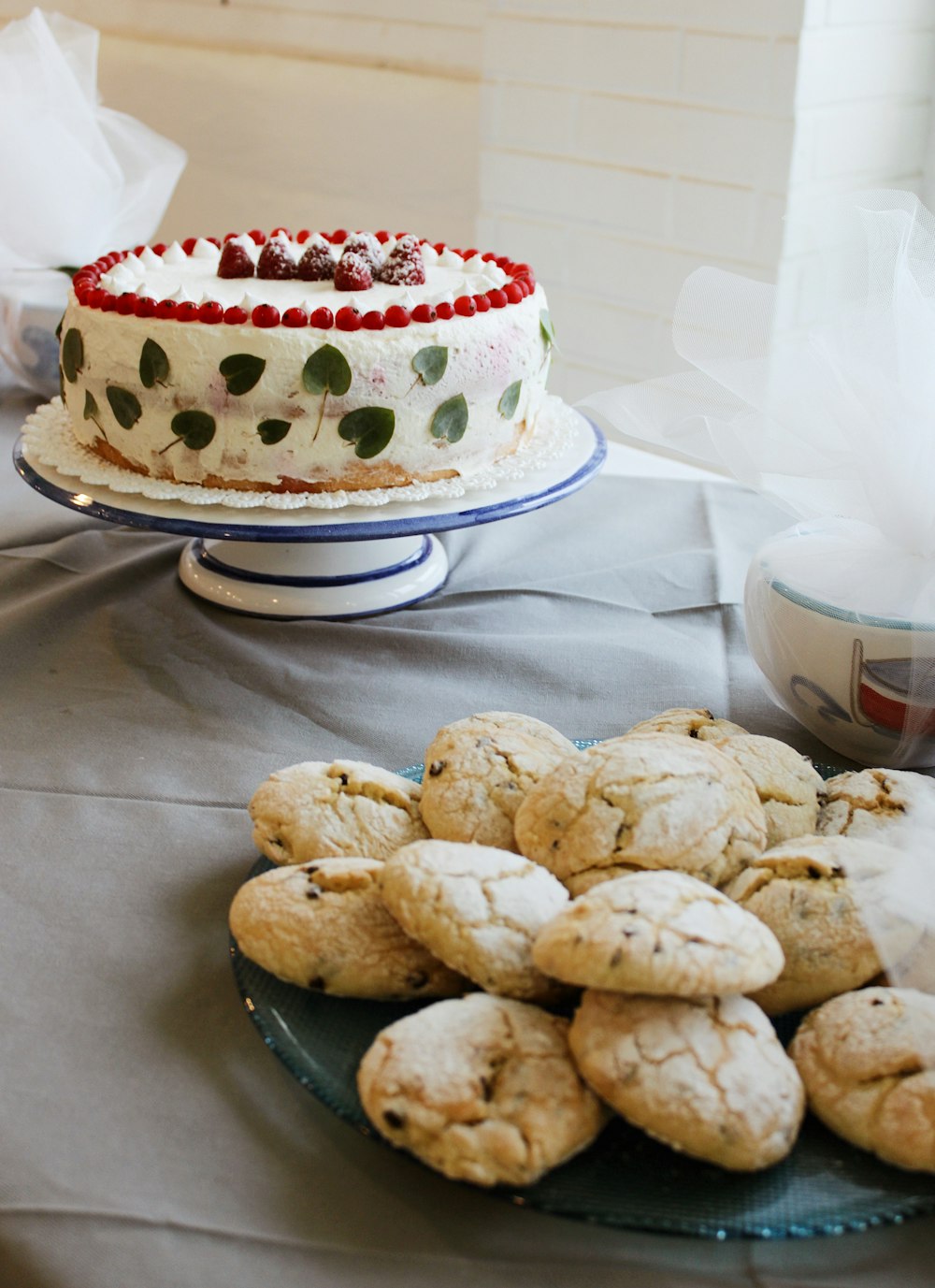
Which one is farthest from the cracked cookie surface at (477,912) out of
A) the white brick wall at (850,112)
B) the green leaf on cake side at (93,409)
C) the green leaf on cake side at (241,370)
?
the white brick wall at (850,112)

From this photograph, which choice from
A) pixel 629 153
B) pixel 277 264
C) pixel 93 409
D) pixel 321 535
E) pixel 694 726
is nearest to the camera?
pixel 694 726

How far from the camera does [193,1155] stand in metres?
0.56

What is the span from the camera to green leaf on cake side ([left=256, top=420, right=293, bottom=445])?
1.04 meters

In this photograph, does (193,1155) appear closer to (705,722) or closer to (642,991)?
(642,991)

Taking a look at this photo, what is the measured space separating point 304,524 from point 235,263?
360 mm

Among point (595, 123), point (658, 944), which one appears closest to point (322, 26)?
point (595, 123)

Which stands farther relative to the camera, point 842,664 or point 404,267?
point 404,267

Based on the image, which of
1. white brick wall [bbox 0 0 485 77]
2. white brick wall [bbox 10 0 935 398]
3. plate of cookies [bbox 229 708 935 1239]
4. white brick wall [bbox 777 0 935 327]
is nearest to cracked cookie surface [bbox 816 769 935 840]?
plate of cookies [bbox 229 708 935 1239]

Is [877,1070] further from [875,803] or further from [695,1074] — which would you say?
[875,803]

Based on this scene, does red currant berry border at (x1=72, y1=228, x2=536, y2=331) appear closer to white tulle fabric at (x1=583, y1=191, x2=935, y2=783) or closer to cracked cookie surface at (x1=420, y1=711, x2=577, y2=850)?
white tulle fabric at (x1=583, y1=191, x2=935, y2=783)

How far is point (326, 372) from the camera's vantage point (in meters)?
1.03

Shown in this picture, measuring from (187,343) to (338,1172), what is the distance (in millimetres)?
707

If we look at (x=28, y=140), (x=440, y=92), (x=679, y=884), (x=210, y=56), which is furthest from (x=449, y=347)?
(x=210, y=56)

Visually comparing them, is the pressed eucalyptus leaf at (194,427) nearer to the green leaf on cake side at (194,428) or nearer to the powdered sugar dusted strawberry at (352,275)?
the green leaf on cake side at (194,428)
